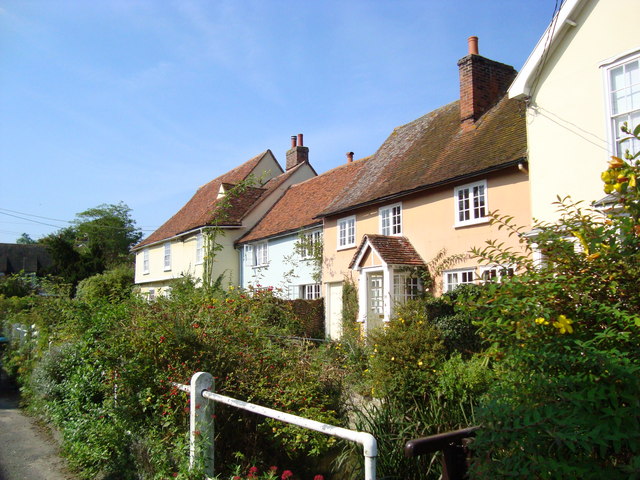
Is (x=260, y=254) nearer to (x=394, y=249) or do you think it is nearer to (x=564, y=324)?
(x=394, y=249)

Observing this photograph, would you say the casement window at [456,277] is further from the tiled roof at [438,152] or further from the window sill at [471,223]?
the tiled roof at [438,152]

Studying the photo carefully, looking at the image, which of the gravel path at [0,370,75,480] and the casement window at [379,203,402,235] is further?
the casement window at [379,203,402,235]

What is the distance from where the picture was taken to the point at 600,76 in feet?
34.6

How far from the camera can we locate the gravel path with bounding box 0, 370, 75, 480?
6.06 meters

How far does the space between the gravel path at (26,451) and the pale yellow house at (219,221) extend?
14306 millimetres

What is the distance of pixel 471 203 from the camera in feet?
48.6

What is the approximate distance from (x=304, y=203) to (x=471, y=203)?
12.3 meters

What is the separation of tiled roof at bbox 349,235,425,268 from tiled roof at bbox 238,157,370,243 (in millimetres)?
5532

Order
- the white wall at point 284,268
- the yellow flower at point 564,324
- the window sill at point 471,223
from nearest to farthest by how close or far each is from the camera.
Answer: the yellow flower at point 564,324 → the window sill at point 471,223 → the white wall at point 284,268

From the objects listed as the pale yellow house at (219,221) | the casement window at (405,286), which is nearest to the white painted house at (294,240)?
the pale yellow house at (219,221)

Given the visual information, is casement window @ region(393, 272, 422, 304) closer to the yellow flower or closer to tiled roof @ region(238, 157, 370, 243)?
tiled roof @ region(238, 157, 370, 243)

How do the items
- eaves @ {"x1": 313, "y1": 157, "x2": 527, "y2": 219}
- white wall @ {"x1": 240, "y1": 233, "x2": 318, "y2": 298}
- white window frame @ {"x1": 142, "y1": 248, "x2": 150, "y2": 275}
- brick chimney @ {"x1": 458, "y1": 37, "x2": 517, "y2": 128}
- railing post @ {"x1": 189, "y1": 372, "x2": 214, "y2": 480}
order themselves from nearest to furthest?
railing post @ {"x1": 189, "y1": 372, "x2": 214, "y2": 480}, eaves @ {"x1": 313, "y1": 157, "x2": 527, "y2": 219}, brick chimney @ {"x1": 458, "y1": 37, "x2": 517, "y2": 128}, white wall @ {"x1": 240, "y1": 233, "x2": 318, "y2": 298}, white window frame @ {"x1": 142, "y1": 248, "x2": 150, "y2": 275}

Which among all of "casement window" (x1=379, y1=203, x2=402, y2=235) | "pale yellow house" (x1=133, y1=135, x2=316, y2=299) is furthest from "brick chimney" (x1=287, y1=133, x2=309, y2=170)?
"casement window" (x1=379, y1=203, x2=402, y2=235)

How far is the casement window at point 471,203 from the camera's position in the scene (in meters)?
14.5
